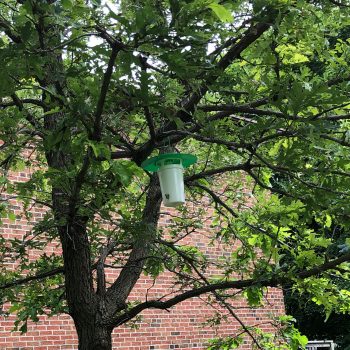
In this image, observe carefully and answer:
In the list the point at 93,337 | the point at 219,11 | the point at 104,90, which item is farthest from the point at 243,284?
the point at 219,11

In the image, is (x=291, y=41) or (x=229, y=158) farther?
(x=229, y=158)

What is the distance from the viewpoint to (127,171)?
7.28 ft

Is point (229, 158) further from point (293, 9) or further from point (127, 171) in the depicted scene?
A: point (127, 171)

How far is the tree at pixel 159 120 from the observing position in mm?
2189

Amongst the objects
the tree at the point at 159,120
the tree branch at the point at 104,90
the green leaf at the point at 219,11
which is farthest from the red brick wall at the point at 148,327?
the green leaf at the point at 219,11

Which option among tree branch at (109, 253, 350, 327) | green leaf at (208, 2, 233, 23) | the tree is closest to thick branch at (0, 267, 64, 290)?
the tree

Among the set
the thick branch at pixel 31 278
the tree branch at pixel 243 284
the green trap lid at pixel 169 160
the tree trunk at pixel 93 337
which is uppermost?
the green trap lid at pixel 169 160

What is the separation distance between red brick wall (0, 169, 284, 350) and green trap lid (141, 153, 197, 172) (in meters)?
2.67

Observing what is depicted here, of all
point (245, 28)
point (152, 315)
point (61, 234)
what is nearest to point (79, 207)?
point (61, 234)

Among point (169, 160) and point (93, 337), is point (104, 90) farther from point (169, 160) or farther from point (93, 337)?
point (93, 337)

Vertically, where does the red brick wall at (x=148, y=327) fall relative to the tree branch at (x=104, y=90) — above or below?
below

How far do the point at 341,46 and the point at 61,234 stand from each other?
2061mm

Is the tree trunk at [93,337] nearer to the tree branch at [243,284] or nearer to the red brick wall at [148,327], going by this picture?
the tree branch at [243,284]

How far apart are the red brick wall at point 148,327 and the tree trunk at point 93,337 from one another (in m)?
2.10
